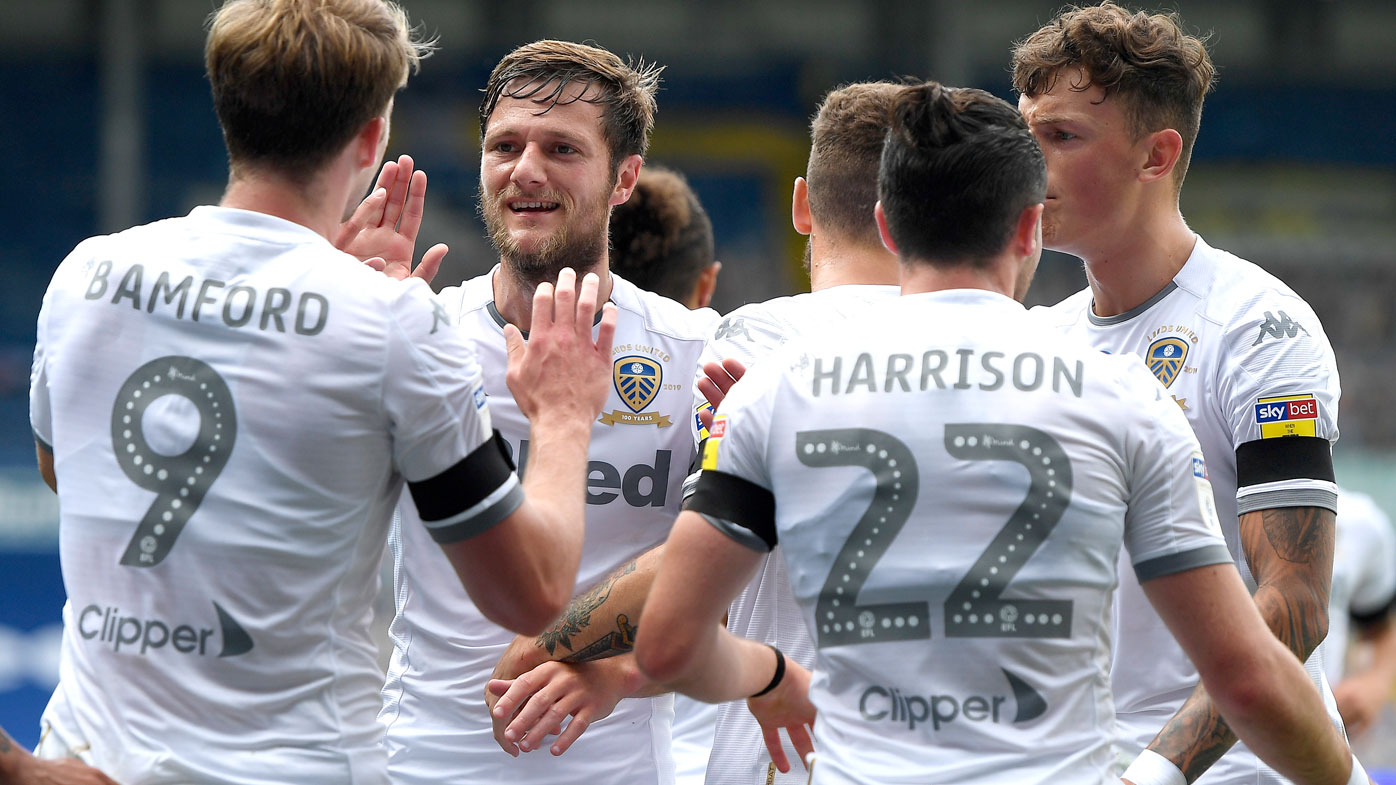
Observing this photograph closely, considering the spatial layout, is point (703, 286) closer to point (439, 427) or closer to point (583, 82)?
point (583, 82)

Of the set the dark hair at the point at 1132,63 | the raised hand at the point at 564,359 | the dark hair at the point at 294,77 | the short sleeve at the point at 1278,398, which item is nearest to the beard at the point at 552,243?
the raised hand at the point at 564,359

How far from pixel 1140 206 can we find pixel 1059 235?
211 mm

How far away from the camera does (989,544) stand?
2076 millimetres

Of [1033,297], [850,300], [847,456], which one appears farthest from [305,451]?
[1033,297]

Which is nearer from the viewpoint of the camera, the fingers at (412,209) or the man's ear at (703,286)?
the fingers at (412,209)

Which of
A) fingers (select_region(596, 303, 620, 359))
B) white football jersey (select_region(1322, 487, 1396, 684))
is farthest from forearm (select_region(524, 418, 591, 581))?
white football jersey (select_region(1322, 487, 1396, 684))

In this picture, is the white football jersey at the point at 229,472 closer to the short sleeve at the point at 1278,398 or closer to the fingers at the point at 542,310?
the fingers at the point at 542,310

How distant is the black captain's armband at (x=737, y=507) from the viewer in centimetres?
220

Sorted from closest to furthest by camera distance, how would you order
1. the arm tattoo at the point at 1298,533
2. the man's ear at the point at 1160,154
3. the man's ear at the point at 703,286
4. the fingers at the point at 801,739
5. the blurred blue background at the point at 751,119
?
the fingers at the point at 801,739, the arm tattoo at the point at 1298,533, the man's ear at the point at 1160,154, the man's ear at the point at 703,286, the blurred blue background at the point at 751,119

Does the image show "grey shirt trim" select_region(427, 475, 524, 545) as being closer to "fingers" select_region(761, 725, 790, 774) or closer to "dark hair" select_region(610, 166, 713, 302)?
"fingers" select_region(761, 725, 790, 774)

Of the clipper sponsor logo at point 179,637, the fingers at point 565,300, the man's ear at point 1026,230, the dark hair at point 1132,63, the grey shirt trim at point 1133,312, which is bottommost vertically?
the clipper sponsor logo at point 179,637

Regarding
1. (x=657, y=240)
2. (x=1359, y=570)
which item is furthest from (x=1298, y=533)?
(x=1359, y=570)

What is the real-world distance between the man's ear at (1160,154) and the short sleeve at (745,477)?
157 cm

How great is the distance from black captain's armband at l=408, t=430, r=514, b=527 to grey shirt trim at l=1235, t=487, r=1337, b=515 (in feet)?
5.46
